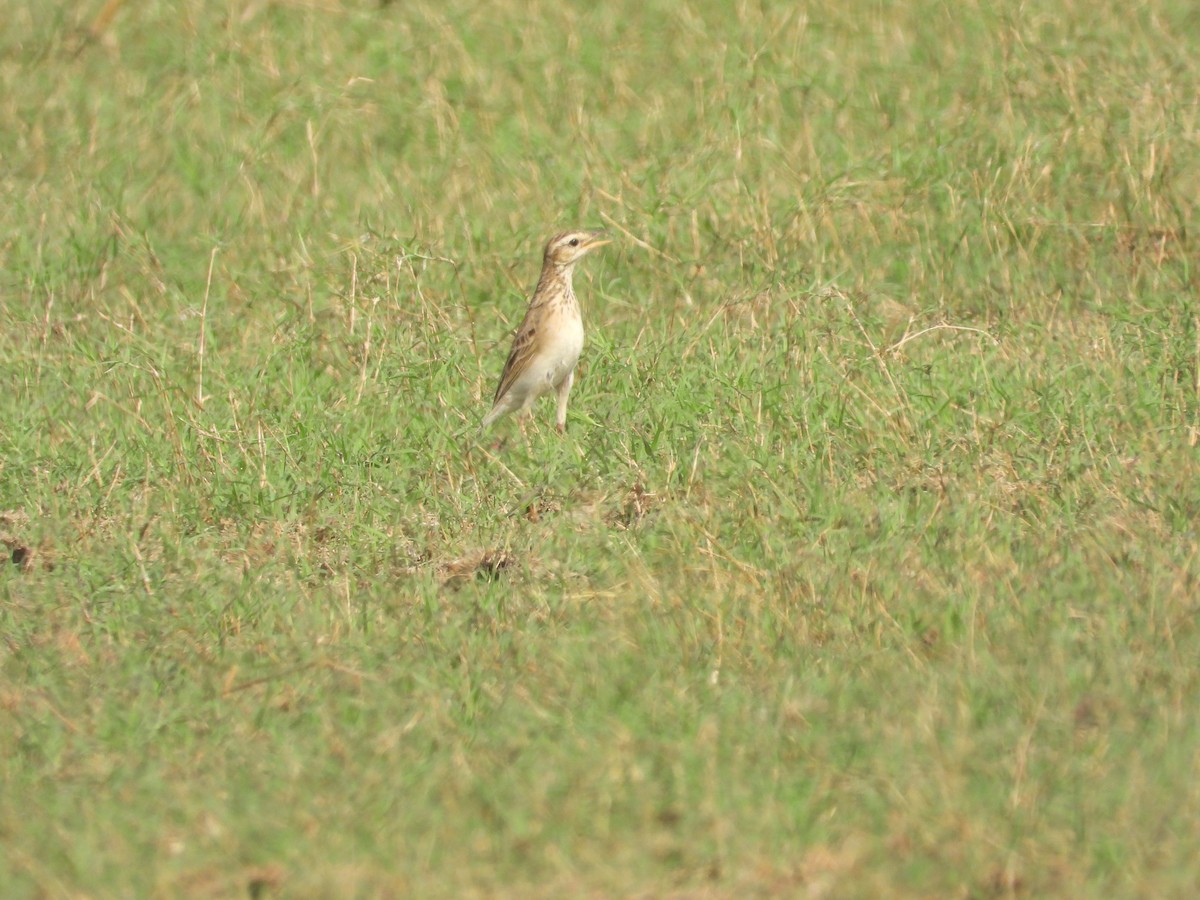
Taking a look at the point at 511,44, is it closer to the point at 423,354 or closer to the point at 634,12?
the point at 634,12

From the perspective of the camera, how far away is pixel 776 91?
37.1 feet

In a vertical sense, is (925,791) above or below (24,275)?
above

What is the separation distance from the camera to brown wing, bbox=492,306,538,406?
893 cm

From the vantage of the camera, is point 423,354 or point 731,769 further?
point 423,354

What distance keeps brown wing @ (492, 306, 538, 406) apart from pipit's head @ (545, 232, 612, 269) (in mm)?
328

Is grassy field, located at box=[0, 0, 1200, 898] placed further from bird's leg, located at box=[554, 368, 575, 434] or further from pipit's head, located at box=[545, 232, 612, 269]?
pipit's head, located at box=[545, 232, 612, 269]

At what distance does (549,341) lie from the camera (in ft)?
29.3

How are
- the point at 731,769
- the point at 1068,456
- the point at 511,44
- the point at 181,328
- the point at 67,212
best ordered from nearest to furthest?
the point at 731,769 → the point at 1068,456 → the point at 181,328 → the point at 67,212 → the point at 511,44

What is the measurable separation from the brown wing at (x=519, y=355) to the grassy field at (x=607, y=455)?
0.67 ft

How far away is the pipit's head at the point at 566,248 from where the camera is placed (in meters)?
9.38

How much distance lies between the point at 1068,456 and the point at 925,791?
8.69 ft

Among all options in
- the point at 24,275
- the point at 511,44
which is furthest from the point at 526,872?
the point at 511,44

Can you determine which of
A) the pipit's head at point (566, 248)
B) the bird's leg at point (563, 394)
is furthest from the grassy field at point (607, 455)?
the pipit's head at point (566, 248)

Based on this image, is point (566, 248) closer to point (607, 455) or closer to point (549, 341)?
point (549, 341)
